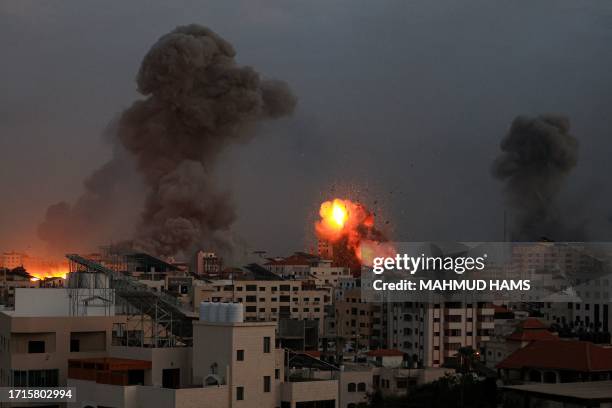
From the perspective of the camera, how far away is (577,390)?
87.4 feet

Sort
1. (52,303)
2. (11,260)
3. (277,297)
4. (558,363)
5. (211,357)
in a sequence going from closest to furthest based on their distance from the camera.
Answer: (211,357) < (52,303) < (558,363) < (277,297) < (11,260)

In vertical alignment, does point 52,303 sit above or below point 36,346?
above

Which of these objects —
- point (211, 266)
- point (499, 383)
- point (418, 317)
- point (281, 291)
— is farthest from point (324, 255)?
point (499, 383)

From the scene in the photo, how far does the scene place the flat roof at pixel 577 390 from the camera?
25.4m

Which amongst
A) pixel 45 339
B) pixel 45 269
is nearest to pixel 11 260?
pixel 45 269

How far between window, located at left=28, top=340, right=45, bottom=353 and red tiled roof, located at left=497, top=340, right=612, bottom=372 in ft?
41.5

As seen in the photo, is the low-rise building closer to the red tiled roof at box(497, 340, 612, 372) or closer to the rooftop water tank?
the red tiled roof at box(497, 340, 612, 372)

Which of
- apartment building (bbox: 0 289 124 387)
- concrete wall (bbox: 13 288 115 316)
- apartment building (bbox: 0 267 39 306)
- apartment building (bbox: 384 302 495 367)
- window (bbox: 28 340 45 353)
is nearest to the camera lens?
apartment building (bbox: 0 289 124 387)

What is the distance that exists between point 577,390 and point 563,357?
4.79m

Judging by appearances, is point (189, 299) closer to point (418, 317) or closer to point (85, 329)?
point (418, 317)

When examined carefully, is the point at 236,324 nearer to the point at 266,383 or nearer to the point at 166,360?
the point at 266,383

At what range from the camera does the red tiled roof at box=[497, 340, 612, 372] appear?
30.6 metres

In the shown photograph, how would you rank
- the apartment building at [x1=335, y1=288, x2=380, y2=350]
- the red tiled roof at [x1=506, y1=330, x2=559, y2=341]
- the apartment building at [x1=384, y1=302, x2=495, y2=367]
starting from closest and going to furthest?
the red tiled roof at [x1=506, y1=330, x2=559, y2=341]
the apartment building at [x1=384, y1=302, x2=495, y2=367]
the apartment building at [x1=335, y1=288, x2=380, y2=350]

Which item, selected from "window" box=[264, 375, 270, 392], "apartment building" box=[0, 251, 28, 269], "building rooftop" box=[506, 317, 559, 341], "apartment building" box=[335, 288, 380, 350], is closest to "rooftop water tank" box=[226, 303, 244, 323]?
"window" box=[264, 375, 270, 392]
